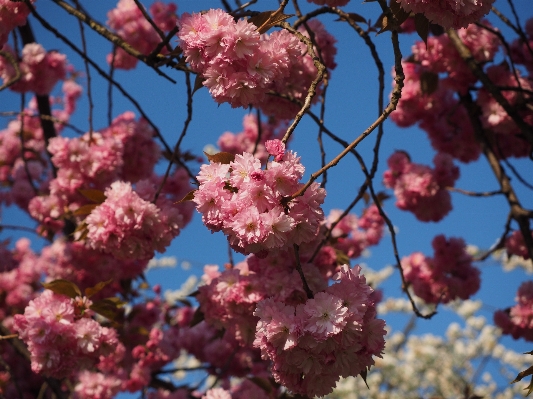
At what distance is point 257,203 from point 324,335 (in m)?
0.35

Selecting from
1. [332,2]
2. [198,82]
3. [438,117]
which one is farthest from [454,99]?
[198,82]

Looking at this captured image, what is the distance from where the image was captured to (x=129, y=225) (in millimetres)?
1944

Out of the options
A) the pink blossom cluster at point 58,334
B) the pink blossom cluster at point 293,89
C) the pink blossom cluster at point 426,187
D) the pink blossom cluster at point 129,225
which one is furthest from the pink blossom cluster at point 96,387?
the pink blossom cluster at point 426,187

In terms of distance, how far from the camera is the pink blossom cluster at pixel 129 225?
1.95 meters

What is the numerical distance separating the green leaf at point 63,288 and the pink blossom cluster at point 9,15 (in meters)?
0.97

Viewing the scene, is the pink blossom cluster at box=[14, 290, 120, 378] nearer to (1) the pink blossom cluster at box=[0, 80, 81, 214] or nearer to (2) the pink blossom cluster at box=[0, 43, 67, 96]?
(2) the pink blossom cluster at box=[0, 43, 67, 96]

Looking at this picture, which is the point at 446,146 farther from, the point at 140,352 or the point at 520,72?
the point at 140,352

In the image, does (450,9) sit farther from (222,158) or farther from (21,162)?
(21,162)

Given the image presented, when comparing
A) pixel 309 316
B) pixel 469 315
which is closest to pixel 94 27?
pixel 309 316

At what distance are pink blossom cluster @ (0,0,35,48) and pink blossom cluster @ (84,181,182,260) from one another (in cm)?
77

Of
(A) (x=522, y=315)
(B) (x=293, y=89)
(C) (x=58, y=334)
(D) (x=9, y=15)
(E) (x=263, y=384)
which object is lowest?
(E) (x=263, y=384)

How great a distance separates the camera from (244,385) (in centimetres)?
294

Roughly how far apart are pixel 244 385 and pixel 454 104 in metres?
2.30

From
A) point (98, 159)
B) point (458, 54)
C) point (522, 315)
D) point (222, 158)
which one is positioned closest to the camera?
point (222, 158)
